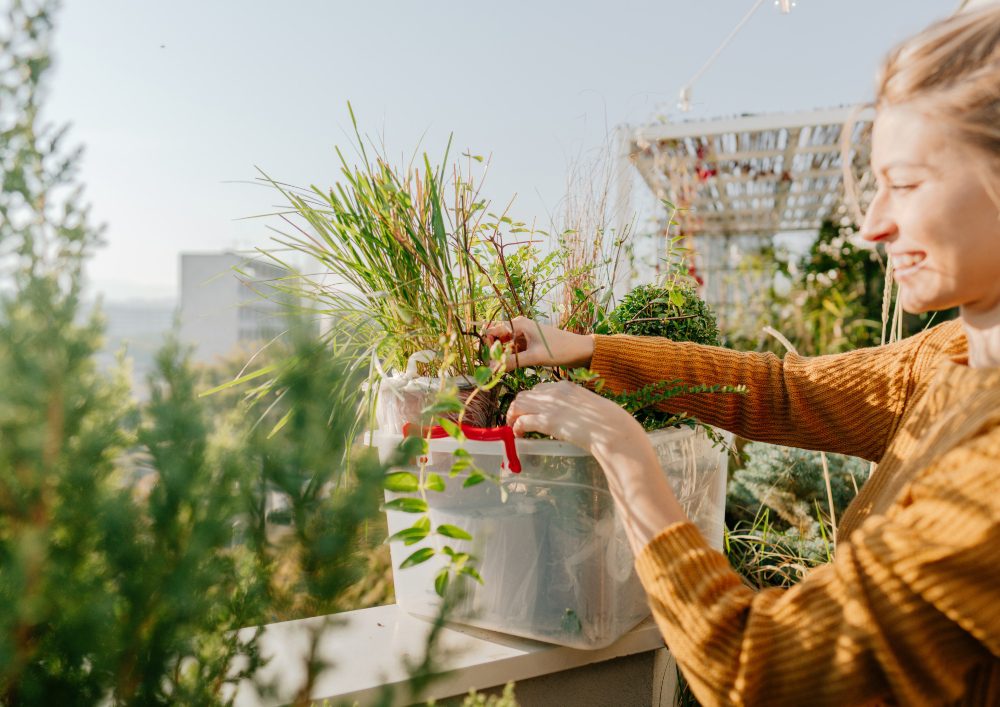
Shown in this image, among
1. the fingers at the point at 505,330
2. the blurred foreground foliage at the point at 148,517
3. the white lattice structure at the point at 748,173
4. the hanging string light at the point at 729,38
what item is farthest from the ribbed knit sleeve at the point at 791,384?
the white lattice structure at the point at 748,173

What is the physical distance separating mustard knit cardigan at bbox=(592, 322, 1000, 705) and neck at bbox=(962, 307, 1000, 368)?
3 centimetres

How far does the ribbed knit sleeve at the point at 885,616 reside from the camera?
0.60 meters

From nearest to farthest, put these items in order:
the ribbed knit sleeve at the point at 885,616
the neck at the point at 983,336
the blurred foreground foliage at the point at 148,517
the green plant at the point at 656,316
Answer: the blurred foreground foliage at the point at 148,517
the ribbed knit sleeve at the point at 885,616
the neck at the point at 983,336
the green plant at the point at 656,316

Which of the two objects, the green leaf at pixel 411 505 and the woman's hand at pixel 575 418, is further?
the woman's hand at pixel 575 418

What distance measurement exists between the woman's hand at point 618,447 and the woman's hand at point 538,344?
118 millimetres

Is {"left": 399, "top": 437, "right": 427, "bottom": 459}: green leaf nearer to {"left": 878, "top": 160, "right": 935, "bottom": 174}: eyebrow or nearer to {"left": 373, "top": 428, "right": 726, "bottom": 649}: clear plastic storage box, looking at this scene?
{"left": 373, "top": 428, "right": 726, "bottom": 649}: clear plastic storage box

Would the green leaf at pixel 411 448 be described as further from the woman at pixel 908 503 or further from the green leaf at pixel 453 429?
the woman at pixel 908 503

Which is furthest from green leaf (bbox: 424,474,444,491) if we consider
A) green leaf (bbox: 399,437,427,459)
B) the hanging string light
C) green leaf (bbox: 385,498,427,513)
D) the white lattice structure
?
the white lattice structure

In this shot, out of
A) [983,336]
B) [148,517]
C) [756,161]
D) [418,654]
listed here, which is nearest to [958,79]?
[983,336]

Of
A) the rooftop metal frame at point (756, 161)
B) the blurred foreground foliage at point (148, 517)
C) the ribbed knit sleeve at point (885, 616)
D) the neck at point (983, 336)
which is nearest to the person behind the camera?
the blurred foreground foliage at point (148, 517)

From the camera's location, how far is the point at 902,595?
0.62 metres

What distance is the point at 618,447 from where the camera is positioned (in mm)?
831

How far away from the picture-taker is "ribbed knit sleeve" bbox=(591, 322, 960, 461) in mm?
1079

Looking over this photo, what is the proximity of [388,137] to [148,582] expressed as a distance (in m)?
0.87
